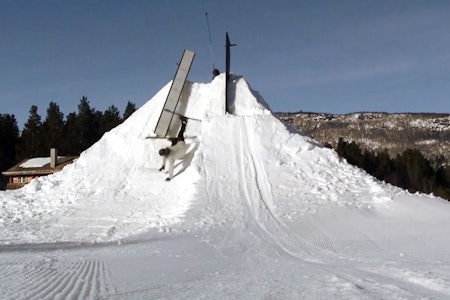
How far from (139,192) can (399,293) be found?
14043mm

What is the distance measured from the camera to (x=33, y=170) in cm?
3806

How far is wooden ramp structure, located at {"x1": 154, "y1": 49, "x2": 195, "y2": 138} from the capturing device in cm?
2244

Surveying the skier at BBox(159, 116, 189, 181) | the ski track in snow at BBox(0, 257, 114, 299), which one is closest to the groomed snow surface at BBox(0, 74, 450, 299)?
the ski track in snow at BBox(0, 257, 114, 299)

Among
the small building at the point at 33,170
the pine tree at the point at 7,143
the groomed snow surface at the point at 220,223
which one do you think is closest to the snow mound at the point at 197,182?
the groomed snow surface at the point at 220,223

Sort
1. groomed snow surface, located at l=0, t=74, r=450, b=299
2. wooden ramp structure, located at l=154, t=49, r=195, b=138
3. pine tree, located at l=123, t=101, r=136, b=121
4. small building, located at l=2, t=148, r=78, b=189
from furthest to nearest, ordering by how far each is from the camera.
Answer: pine tree, located at l=123, t=101, r=136, b=121 < small building, located at l=2, t=148, r=78, b=189 < wooden ramp structure, located at l=154, t=49, r=195, b=138 < groomed snow surface, located at l=0, t=74, r=450, b=299

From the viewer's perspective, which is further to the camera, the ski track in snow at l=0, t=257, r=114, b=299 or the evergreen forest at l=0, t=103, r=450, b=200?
the evergreen forest at l=0, t=103, r=450, b=200

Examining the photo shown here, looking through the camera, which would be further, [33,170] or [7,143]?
[7,143]

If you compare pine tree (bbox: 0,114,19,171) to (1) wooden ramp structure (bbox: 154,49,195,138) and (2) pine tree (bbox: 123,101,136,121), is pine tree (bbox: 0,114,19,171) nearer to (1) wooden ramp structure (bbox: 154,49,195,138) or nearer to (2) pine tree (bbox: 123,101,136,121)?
(2) pine tree (bbox: 123,101,136,121)

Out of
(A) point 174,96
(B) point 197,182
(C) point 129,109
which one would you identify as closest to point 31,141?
(C) point 129,109

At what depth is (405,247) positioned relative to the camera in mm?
11727

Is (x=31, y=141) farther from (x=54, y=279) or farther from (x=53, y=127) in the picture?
(x=54, y=279)

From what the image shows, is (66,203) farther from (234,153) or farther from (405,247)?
(405,247)

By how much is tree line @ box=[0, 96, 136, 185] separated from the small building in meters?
→ 14.0

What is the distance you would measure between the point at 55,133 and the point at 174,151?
3704cm
